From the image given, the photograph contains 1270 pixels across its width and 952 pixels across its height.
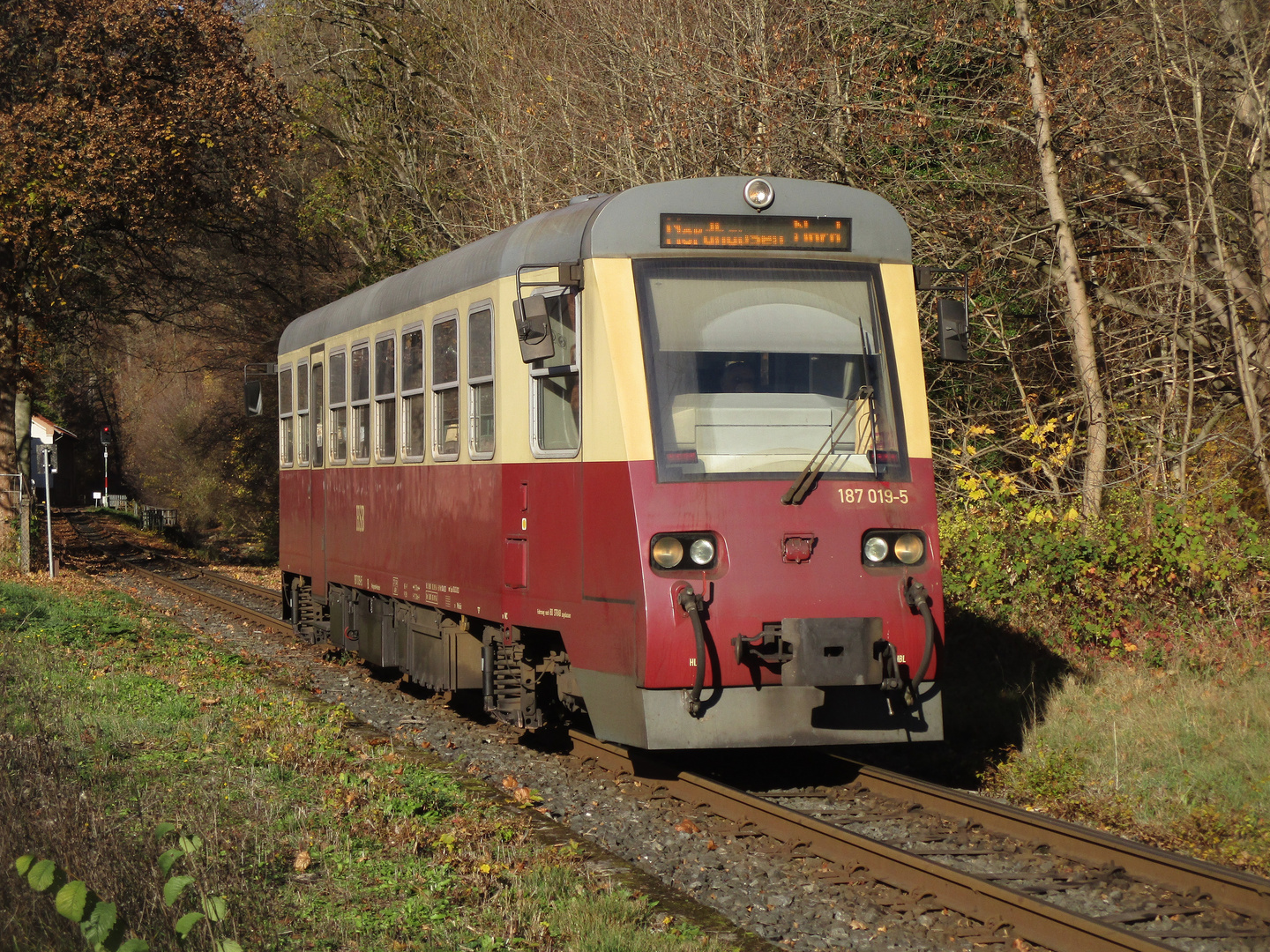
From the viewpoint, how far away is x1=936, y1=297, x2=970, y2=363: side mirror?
856cm

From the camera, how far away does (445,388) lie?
10094 millimetres

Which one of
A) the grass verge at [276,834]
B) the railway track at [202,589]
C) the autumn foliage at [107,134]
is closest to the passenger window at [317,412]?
the grass verge at [276,834]

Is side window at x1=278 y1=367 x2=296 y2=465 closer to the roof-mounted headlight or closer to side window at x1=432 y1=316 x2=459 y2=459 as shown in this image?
side window at x1=432 y1=316 x2=459 y2=459

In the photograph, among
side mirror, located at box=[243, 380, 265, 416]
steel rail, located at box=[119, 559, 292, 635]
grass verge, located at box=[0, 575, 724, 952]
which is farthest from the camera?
steel rail, located at box=[119, 559, 292, 635]

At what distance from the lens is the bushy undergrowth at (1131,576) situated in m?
11.2

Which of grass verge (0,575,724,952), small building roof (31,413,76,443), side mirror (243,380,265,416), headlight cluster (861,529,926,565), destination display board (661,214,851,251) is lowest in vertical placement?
grass verge (0,575,724,952)

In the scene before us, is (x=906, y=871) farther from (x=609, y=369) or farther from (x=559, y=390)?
(x=559, y=390)

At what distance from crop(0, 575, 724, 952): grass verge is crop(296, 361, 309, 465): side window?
3.72m

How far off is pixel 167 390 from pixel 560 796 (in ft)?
186

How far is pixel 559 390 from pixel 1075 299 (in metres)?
6.88

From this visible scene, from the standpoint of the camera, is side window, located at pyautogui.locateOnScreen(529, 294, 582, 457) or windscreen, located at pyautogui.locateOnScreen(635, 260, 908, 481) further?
side window, located at pyautogui.locateOnScreen(529, 294, 582, 457)

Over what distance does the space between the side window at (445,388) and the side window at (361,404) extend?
193 cm

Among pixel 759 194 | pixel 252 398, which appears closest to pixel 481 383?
pixel 759 194

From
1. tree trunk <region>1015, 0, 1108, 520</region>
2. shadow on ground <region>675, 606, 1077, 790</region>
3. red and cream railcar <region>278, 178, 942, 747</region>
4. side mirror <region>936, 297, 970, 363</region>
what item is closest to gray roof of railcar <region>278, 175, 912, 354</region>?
red and cream railcar <region>278, 178, 942, 747</region>
